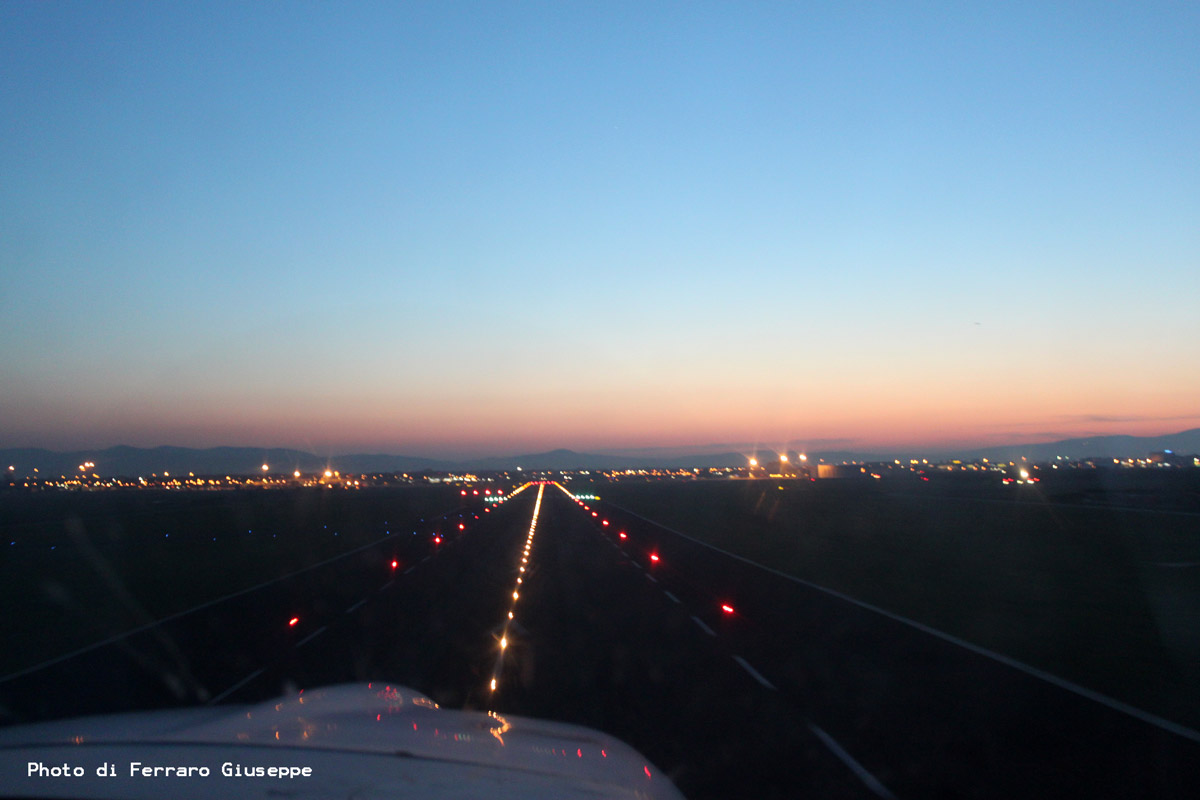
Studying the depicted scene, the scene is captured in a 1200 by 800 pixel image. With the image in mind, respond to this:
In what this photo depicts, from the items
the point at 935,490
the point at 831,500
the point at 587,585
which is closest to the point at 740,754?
the point at 587,585

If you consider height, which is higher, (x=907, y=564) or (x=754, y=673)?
(x=754, y=673)

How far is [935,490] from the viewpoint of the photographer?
241ft

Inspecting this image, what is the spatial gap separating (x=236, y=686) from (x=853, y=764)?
22.1 ft

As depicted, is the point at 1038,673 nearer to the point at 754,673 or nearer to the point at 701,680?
the point at 754,673

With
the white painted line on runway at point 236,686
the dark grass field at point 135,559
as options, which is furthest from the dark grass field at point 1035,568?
the dark grass field at point 135,559

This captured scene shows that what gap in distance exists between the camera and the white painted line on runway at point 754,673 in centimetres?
995

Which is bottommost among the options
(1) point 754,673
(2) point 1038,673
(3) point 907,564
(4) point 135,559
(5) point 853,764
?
(3) point 907,564

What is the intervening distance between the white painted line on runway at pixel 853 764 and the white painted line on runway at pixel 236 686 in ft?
19.8

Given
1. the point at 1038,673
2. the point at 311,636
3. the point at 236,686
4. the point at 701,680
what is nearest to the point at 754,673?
the point at 701,680

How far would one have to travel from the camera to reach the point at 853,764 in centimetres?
695

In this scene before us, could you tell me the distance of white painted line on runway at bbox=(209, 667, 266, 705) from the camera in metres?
9.05

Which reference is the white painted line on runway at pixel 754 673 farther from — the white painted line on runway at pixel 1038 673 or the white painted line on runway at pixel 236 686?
the white painted line on runway at pixel 236 686

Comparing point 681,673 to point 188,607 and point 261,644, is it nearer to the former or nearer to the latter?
point 261,644

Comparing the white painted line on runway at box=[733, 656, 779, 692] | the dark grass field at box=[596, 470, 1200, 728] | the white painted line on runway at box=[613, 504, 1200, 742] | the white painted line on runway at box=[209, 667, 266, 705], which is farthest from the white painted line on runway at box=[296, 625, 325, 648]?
the dark grass field at box=[596, 470, 1200, 728]
